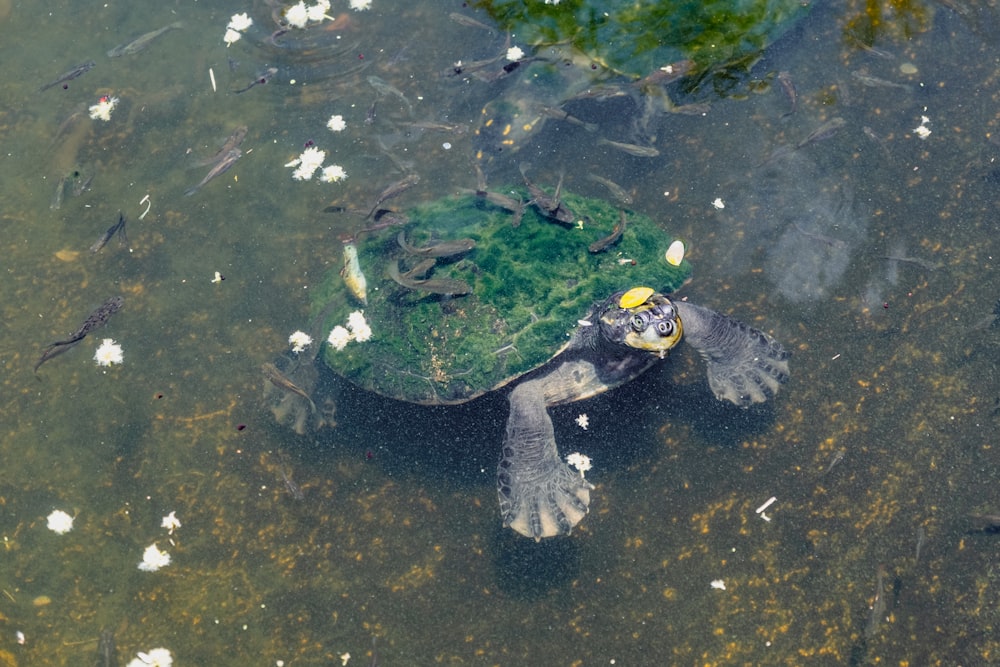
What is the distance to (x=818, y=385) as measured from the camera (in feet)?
19.7

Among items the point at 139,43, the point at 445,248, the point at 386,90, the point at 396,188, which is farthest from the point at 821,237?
the point at 139,43

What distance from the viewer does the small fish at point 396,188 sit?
7.05 meters

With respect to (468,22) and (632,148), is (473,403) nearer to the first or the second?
(632,148)

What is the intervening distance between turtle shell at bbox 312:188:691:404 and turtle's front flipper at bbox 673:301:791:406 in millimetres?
418

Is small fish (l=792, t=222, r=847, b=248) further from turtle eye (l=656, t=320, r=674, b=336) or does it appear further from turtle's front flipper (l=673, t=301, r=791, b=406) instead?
turtle eye (l=656, t=320, r=674, b=336)

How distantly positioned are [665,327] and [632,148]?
2.44 metres

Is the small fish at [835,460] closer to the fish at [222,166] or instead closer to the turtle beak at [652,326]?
the turtle beak at [652,326]

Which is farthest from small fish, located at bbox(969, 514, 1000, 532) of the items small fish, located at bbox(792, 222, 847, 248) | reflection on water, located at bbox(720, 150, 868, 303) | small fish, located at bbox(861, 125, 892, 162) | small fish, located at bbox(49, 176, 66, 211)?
A: small fish, located at bbox(49, 176, 66, 211)

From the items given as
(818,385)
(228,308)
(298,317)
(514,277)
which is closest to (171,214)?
(228,308)

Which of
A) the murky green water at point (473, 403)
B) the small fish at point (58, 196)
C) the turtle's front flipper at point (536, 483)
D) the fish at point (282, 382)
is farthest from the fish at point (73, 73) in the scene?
the turtle's front flipper at point (536, 483)

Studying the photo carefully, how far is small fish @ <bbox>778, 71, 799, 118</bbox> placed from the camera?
23.1ft

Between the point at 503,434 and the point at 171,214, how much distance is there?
412 cm

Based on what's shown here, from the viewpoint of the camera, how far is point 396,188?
7.10m

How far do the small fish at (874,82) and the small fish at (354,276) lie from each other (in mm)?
5250
